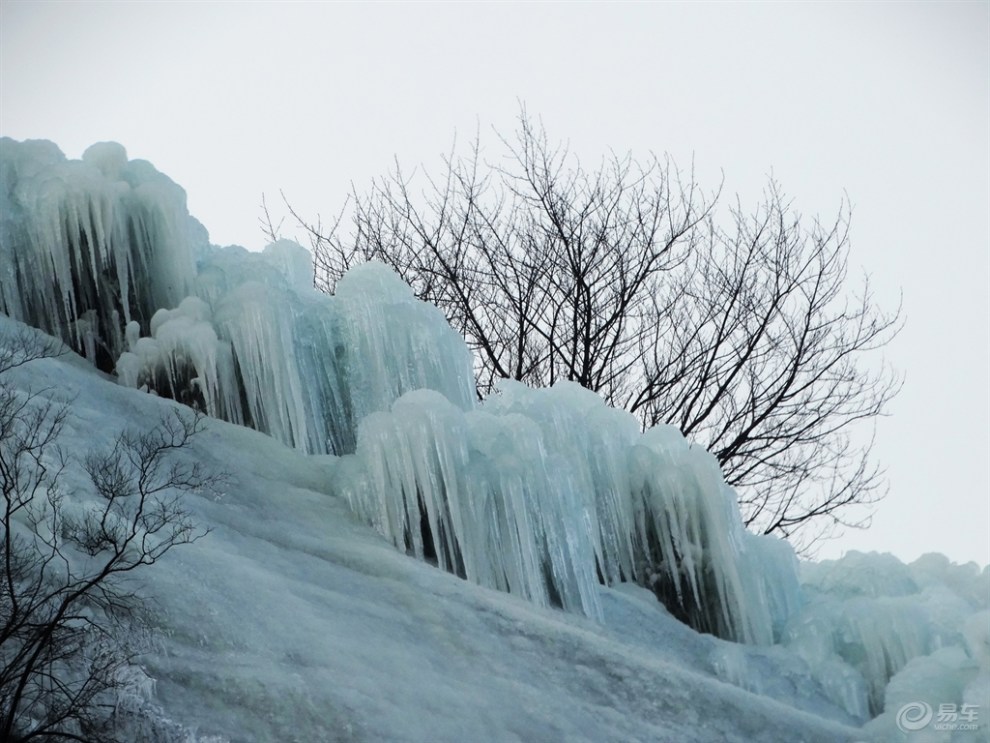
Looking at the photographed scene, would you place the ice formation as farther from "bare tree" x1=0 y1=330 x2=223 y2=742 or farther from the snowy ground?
"bare tree" x1=0 y1=330 x2=223 y2=742

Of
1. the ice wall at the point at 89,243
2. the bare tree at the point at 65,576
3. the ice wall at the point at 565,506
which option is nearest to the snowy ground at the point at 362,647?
the bare tree at the point at 65,576

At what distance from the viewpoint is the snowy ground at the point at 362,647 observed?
221 inches

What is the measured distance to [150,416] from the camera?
7.59 meters

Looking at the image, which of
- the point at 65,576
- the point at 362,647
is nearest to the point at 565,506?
the point at 362,647

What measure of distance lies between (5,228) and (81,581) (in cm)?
440

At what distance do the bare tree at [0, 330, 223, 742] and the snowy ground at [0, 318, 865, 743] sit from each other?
0.21 meters

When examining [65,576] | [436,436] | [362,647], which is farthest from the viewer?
[436,436]

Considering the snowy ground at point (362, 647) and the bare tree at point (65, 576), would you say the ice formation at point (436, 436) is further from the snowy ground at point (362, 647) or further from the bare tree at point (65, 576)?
the bare tree at point (65, 576)

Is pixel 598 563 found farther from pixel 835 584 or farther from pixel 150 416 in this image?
pixel 150 416

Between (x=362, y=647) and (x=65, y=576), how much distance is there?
5.05 ft

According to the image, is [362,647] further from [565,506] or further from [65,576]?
[565,506]

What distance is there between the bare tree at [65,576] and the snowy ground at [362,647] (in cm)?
21

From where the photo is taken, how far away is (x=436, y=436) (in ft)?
25.9

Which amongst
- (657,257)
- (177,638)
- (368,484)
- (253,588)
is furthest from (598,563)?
(657,257)
